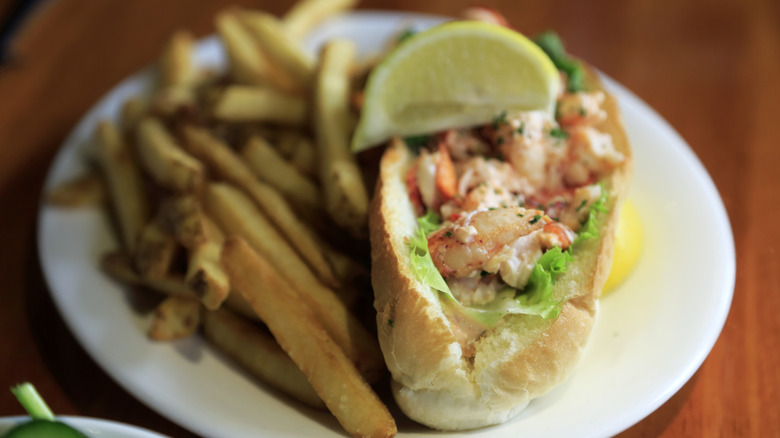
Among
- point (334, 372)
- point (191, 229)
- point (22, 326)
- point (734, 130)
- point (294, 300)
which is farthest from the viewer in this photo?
point (734, 130)

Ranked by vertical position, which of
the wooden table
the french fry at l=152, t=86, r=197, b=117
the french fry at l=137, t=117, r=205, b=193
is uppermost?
the french fry at l=152, t=86, r=197, b=117

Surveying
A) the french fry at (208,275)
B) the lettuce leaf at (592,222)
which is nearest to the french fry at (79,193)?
the french fry at (208,275)

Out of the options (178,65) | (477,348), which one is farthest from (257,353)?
(178,65)

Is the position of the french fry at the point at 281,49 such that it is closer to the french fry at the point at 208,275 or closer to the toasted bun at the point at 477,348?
the french fry at the point at 208,275

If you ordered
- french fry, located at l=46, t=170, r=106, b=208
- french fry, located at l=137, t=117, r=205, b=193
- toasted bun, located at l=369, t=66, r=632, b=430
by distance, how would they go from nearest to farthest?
toasted bun, located at l=369, t=66, r=632, b=430 → french fry, located at l=137, t=117, r=205, b=193 → french fry, located at l=46, t=170, r=106, b=208

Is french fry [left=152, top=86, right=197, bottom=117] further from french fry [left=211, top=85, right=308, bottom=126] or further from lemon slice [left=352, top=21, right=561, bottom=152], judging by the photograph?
lemon slice [left=352, top=21, right=561, bottom=152]

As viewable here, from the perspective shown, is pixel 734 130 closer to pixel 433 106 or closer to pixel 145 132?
pixel 433 106

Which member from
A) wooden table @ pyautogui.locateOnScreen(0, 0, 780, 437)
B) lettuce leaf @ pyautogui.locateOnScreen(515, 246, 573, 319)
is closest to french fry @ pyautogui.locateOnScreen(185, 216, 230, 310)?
wooden table @ pyautogui.locateOnScreen(0, 0, 780, 437)

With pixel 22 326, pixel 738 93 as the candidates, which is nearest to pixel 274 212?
pixel 22 326
